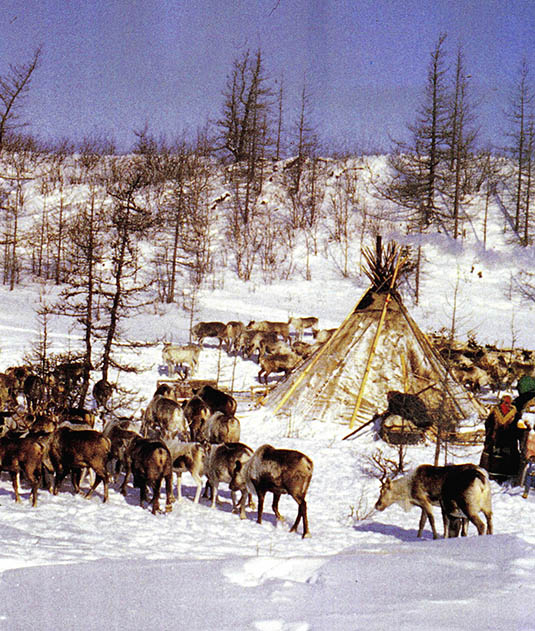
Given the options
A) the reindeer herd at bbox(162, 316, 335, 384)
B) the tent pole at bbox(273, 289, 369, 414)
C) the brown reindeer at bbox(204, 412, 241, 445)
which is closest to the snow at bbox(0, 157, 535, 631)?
the tent pole at bbox(273, 289, 369, 414)

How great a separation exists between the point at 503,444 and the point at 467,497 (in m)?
4.42

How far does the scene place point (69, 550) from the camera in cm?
753

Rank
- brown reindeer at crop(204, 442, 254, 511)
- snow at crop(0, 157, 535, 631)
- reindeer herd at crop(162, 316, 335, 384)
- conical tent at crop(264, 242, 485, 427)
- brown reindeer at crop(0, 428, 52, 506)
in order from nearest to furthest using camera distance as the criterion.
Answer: snow at crop(0, 157, 535, 631), brown reindeer at crop(0, 428, 52, 506), brown reindeer at crop(204, 442, 254, 511), conical tent at crop(264, 242, 485, 427), reindeer herd at crop(162, 316, 335, 384)

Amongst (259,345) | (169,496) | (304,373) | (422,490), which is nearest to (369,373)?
(304,373)

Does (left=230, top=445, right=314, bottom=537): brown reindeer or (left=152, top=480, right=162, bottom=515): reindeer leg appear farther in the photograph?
(left=152, top=480, right=162, bottom=515): reindeer leg

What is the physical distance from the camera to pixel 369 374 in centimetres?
1950

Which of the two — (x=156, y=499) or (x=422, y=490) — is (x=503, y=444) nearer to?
(x=422, y=490)

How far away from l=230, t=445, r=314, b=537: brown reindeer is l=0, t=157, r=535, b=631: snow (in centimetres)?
45

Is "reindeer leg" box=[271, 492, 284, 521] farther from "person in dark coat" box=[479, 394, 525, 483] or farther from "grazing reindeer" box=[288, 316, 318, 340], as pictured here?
"grazing reindeer" box=[288, 316, 318, 340]

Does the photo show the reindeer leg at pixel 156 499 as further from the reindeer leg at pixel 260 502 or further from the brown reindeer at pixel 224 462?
the reindeer leg at pixel 260 502

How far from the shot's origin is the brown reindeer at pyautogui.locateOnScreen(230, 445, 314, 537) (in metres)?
10.6

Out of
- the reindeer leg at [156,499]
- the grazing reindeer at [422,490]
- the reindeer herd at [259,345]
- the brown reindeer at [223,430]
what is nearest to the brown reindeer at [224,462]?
the reindeer leg at [156,499]

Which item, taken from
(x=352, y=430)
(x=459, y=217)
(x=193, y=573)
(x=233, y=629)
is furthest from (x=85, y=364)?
(x=459, y=217)

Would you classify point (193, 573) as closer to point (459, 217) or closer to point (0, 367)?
point (0, 367)
